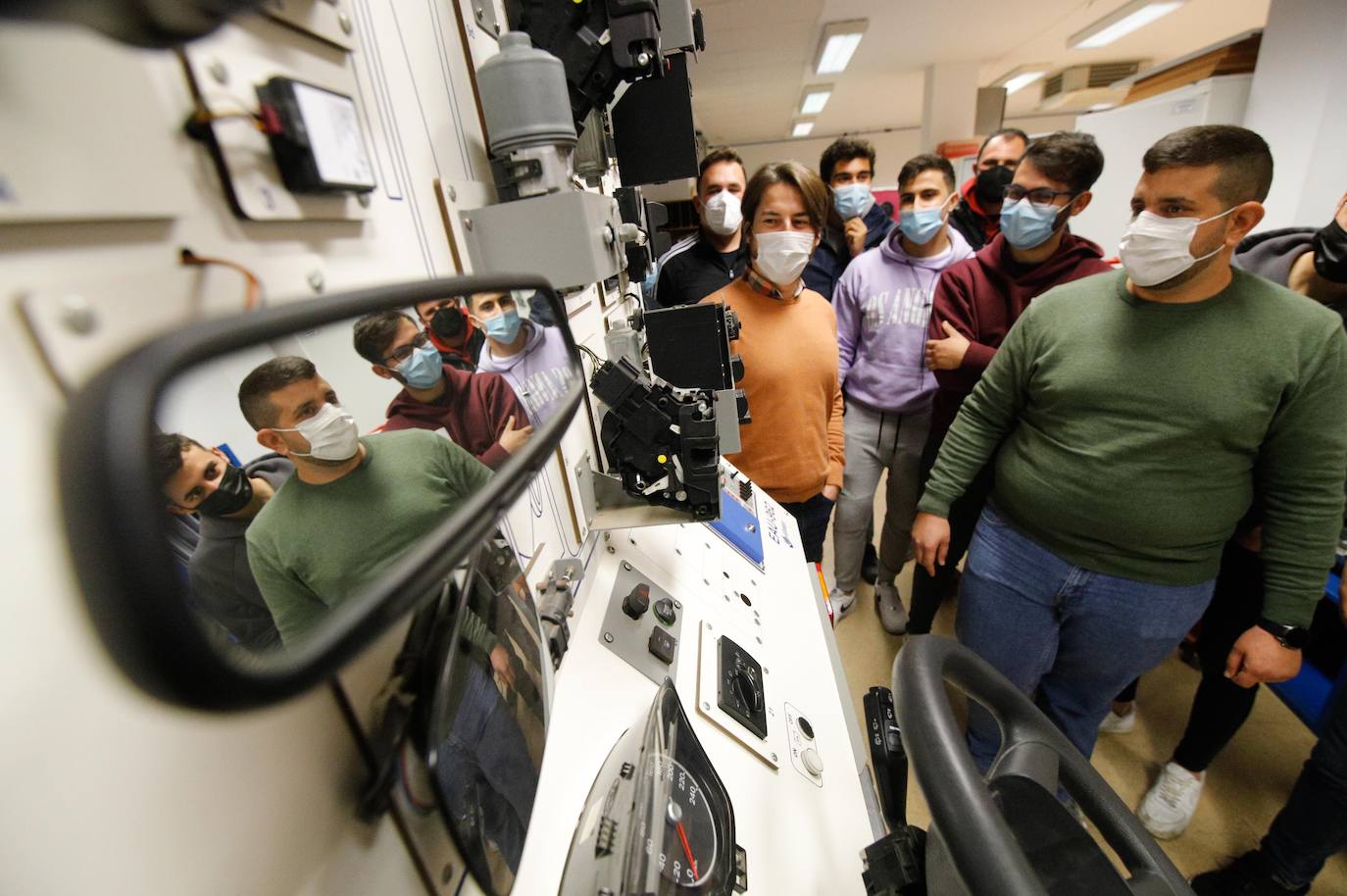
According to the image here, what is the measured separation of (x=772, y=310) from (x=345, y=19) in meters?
1.20

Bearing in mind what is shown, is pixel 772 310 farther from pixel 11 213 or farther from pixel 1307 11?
pixel 1307 11

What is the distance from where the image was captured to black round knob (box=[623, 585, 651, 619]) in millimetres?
884

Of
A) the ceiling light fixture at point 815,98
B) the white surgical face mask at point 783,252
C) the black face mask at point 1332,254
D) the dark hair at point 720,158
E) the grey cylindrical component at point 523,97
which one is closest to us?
the grey cylindrical component at point 523,97

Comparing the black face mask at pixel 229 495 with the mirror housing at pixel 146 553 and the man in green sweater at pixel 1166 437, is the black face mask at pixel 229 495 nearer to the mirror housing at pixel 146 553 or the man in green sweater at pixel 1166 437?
the mirror housing at pixel 146 553

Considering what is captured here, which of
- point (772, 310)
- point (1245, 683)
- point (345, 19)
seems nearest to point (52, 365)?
point (345, 19)

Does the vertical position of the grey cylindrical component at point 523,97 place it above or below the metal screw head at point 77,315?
above

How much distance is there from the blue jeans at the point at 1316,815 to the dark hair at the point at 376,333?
192cm

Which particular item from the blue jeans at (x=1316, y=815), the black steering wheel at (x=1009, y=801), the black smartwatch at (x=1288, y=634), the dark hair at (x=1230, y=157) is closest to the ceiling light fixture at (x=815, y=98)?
the dark hair at (x=1230, y=157)

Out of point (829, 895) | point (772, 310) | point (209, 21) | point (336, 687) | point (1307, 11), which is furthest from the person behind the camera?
point (1307, 11)

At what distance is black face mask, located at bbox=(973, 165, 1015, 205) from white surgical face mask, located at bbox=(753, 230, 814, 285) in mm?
1141

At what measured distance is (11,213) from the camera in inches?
9.8

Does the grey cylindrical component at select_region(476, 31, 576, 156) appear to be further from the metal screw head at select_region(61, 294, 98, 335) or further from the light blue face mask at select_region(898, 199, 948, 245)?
the light blue face mask at select_region(898, 199, 948, 245)

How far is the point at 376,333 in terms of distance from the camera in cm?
34

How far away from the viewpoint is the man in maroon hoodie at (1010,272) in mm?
1473
